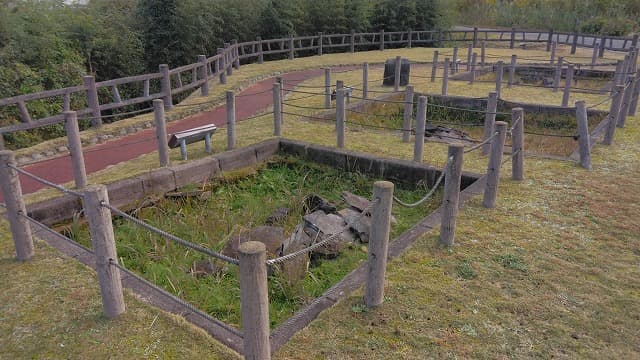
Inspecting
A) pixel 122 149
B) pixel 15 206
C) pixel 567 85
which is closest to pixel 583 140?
pixel 567 85

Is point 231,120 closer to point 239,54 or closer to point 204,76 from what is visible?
point 204,76

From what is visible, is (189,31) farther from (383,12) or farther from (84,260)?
(84,260)

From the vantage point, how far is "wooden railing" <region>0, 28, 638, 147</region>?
28.7 ft

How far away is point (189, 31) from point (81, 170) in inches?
479

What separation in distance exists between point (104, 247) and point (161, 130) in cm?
362

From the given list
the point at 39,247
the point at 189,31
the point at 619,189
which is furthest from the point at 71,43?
the point at 619,189

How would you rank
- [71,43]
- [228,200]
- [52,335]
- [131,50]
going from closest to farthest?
[52,335]
[228,200]
[71,43]
[131,50]

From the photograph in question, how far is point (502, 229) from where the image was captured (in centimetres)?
466

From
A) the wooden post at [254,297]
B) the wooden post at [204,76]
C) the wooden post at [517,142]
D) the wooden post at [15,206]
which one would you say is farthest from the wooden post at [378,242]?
the wooden post at [204,76]

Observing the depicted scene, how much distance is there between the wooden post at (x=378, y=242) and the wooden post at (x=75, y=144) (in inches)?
157

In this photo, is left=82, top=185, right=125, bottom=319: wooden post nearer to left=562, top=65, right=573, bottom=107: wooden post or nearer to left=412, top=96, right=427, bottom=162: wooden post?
left=412, top=96, right=427, bottom=162: wooden post

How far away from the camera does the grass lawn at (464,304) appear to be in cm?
299

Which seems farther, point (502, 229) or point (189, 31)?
point (189, 31)

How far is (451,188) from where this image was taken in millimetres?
4180
